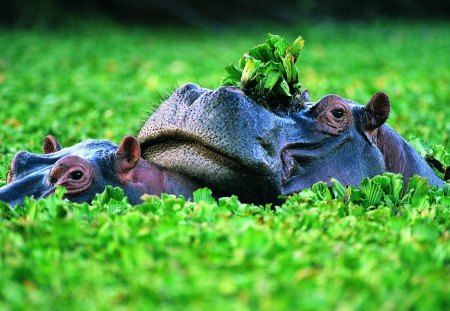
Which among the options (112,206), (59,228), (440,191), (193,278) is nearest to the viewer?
(193,278)

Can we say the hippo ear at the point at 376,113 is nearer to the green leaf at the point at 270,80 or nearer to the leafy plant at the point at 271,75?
the leafy plant at the point at 271,75

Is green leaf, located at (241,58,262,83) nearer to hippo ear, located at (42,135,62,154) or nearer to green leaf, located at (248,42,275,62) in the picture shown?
green leaf, located at (248,42,275,62)

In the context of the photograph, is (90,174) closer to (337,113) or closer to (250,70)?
(250,70)

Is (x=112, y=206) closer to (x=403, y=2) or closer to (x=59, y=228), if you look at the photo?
(x=59, y=228)

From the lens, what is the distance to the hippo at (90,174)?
3336 mm

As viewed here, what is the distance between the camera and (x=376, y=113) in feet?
12.6

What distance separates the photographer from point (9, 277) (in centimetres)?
239

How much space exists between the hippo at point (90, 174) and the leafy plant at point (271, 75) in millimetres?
486

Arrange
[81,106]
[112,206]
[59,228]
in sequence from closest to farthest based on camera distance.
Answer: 1. [59,228]
2. [112,206]
3. [81,106]

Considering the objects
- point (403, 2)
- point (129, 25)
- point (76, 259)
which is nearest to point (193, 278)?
point (76, 259)

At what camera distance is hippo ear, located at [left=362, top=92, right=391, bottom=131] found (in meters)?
3.79

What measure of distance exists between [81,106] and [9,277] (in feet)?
17.4

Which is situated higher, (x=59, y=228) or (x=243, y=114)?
(x=243, y=114)

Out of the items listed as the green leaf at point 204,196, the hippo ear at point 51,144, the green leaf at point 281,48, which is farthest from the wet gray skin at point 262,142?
the hippo ear at point 51,144
